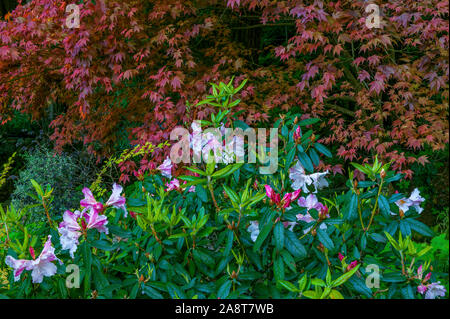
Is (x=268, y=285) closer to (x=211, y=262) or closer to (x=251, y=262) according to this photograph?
(x=251, y=262)

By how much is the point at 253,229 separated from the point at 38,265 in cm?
68

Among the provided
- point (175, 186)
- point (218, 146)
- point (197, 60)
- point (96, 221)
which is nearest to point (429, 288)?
point (218, 146)

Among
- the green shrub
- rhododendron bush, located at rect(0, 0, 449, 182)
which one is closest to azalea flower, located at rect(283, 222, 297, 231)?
rhododendron bush, located at rect(0, 0, 449, 182)

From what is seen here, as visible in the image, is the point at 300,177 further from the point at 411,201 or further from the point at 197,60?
the point at 197,60

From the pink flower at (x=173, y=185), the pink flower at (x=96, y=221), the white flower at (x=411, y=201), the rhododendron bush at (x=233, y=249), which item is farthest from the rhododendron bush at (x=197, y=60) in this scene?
the pink flower at (x=96, y=221)

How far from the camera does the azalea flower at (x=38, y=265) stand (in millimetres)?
1321

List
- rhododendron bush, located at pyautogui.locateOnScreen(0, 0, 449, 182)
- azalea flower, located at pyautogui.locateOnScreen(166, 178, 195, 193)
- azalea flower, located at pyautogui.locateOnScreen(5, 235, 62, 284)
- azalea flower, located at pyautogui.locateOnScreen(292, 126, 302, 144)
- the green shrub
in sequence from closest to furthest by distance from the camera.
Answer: azalea flower, located at pyautogui.locateOnScreen(5, 235, 62, 284)
azalea flower, located at pyautogui.locateOnScreen(292, 126, 302, 144)
azalea flower, located at pyautogui.locateOnScreen(166, 178, 195, 193)
rhododendron bush, located at pyautogui.locateOnScreen(0, 0, 449, 182)
the green shrub

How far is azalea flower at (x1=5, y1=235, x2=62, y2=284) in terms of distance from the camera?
1321 millimetres

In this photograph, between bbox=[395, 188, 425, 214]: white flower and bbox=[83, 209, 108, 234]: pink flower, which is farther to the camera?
bbox=[395, 188, 425, 214]: white flower

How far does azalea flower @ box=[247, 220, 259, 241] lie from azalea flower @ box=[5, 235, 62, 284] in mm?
620

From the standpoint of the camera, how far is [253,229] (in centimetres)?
144

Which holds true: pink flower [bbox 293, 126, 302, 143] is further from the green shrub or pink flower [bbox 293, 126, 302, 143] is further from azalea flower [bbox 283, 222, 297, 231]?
the green shrub

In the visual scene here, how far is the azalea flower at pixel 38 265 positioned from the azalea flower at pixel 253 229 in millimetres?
620
